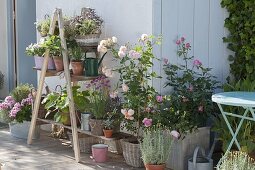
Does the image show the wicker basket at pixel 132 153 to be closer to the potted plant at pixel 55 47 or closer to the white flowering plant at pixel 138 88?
the white flowering plant at pixel 138 88

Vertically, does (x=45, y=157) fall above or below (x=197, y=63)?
below

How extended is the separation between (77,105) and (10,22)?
3030 millimetres

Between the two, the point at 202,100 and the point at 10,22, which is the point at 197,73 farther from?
the point at 10,22

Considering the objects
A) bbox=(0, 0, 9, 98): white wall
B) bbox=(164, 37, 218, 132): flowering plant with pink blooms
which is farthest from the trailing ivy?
bbox=(0, 0, 9, 98): white wall

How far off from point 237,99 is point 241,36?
1.23 meters

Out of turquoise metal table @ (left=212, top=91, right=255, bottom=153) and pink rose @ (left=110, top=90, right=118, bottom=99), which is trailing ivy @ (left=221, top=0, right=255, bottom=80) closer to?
turquoise metal table @ (left=212, top=91, right=255, bottom=153)

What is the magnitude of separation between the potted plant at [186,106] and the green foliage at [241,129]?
146 mm

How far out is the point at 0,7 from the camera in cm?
772

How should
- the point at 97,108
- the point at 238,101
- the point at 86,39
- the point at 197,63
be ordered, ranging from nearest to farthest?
the point at 238,101, the point at 197,63, the point at 97,108, the point at 86,39

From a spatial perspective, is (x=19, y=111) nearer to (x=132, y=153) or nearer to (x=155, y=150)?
(x=132, y=153)

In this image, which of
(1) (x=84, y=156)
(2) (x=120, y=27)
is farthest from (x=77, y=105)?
(2) (x=120, y=27)

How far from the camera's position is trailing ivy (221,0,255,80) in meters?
4.78

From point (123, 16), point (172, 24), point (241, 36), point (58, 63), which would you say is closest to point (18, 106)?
point (58, 63)

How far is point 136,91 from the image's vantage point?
429 centimetres
